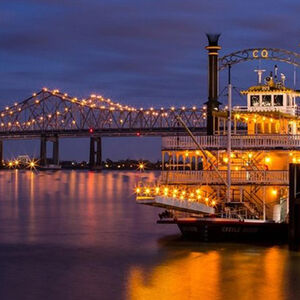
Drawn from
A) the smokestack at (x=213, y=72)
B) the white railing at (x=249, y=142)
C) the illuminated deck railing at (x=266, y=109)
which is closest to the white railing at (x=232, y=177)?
the white railing at (x=249, y=142)

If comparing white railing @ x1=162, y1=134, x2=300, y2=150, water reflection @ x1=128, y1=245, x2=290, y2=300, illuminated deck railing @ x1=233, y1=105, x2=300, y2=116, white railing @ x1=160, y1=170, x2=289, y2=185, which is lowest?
water reflection @ x1=128, y1=245, x2=290, y2=300

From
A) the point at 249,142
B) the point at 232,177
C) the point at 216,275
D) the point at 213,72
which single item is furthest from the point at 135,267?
the point at 213,72

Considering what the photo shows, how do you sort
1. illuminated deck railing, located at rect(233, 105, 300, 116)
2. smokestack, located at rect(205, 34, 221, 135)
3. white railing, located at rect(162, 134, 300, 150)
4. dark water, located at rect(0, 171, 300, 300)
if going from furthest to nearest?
smokestack, located at rect(205, 34, 221, 135), illuminated deck railing, located at rect(233, 105, 300, 116), white railing, located at rect(162, 134, 300, 150), dark water, located at rect(0, 171, 300, 300)

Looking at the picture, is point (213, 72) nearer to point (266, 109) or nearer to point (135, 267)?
point (266, 109)

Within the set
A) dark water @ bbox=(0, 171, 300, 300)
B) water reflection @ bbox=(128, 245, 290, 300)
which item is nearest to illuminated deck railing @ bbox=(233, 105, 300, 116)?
dark water @ bbox=(0, 171, 300, 300)

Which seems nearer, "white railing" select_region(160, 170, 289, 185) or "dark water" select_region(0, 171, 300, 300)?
"dark water" select_region(0, 171, 300, 300)

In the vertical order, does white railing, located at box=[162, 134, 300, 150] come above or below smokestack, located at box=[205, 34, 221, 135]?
below

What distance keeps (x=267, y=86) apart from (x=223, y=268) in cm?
1010

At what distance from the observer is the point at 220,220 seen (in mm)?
28609

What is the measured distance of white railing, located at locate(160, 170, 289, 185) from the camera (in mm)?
29359

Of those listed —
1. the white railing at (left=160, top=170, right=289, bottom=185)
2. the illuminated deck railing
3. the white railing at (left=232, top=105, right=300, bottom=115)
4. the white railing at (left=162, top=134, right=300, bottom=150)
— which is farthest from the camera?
→ the white railing at (left=232, top=105, right=300, bottom=115)

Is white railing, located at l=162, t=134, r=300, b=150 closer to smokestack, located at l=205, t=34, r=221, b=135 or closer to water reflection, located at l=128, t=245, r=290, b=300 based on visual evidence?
water reflection, located at l=128, t=245, r=290, b=300

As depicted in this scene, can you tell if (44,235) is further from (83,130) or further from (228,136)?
(83,130)

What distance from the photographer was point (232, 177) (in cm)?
2966
